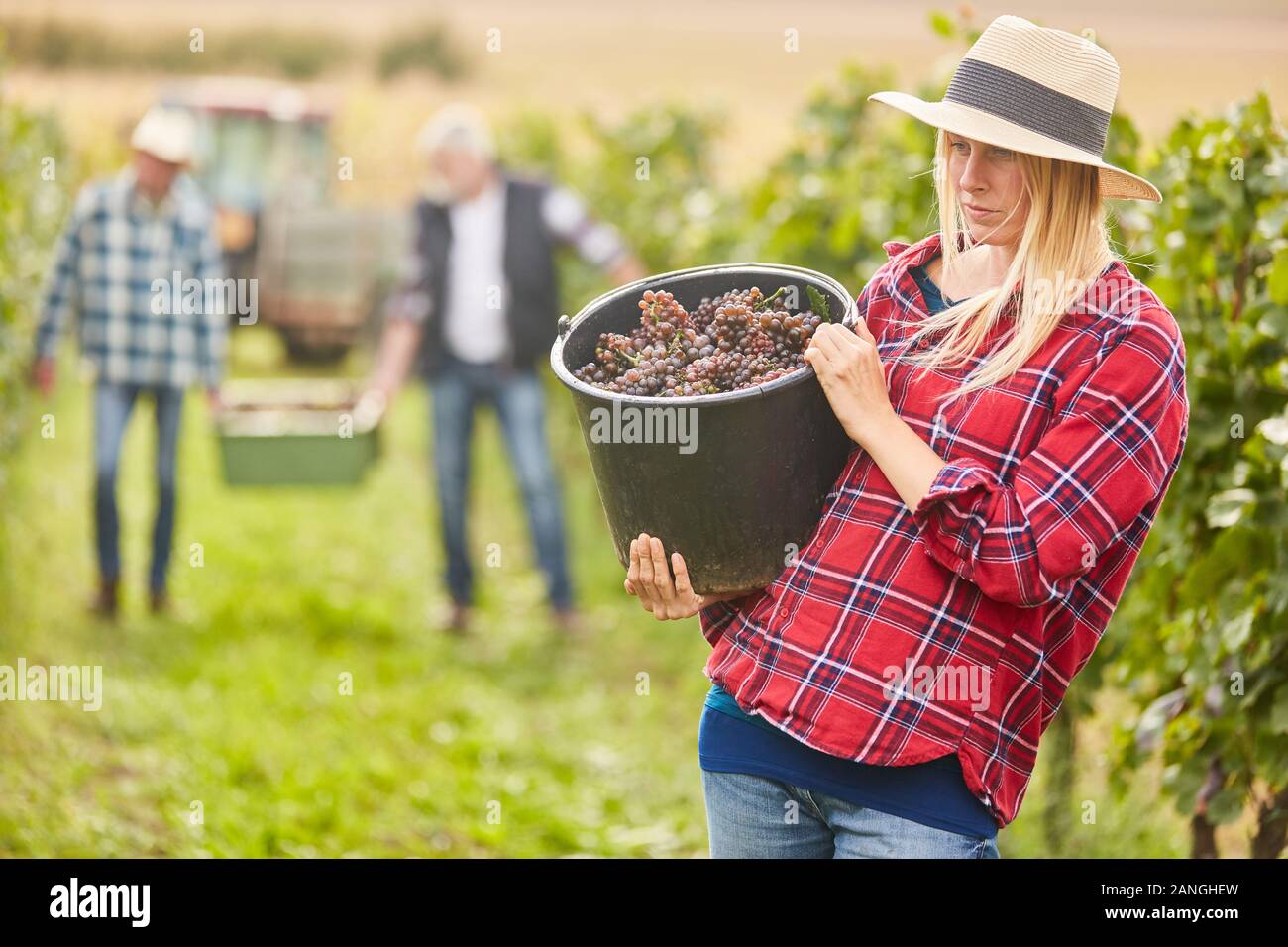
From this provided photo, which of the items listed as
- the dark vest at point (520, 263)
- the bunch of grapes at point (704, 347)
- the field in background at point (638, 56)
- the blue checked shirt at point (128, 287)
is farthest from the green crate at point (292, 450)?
the bunch of grapes at point (704, 347)

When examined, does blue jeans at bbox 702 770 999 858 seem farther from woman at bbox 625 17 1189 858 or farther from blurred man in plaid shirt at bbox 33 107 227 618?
blurred man in plaid shirt at bbox 33 107 227 618

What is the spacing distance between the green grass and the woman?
2.16 m

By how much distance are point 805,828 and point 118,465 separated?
514 cm

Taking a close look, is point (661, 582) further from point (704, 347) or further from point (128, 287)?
point (128, 287)

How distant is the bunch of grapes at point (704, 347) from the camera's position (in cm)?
200

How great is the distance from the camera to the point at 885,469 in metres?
1.87

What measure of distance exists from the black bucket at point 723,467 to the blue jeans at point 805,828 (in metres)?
0.30

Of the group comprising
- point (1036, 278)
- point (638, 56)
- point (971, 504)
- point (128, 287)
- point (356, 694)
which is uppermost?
point (638, 56)

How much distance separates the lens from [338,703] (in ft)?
17.5

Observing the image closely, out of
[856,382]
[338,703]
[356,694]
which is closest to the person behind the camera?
[856,382]

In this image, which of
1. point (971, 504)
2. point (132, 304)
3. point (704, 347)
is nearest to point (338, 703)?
point (132, 304)

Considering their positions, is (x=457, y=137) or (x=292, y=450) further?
(x=292, y=450)
